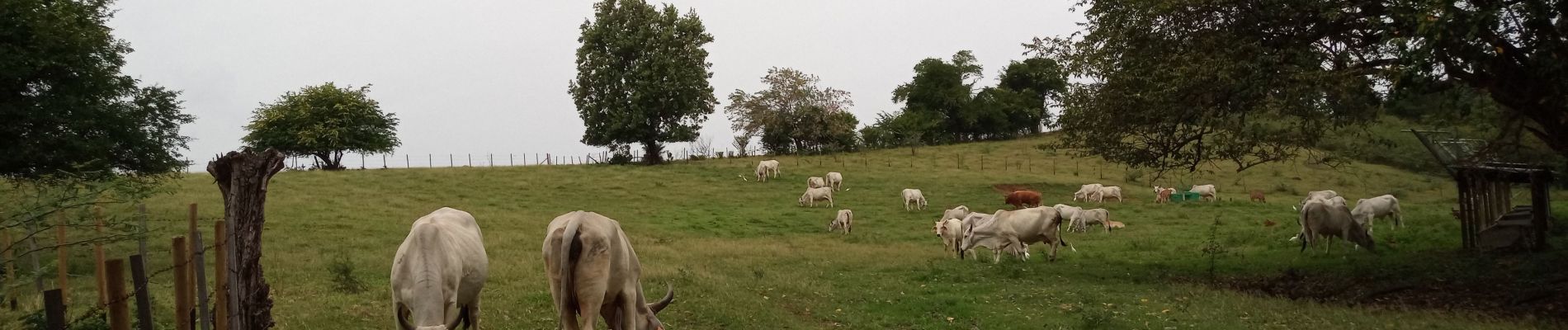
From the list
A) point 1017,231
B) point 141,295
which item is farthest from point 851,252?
point 141,295

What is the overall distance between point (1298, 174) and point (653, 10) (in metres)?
34.5

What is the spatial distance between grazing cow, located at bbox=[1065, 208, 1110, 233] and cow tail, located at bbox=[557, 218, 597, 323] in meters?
23.1

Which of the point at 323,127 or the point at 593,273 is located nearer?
the point at 593,273

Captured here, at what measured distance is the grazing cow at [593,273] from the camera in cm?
809

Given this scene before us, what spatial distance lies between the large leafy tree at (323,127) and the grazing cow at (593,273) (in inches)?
1900

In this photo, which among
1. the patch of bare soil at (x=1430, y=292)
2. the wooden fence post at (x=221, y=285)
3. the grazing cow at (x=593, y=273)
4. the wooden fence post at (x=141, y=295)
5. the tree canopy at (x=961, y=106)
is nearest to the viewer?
the wooden fence post at (x=141, y=295)

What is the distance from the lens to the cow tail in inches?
314

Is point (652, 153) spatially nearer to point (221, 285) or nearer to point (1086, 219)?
point (1086, 219)

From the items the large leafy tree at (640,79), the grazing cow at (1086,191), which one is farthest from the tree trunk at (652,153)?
the grazing cow at (1086,191)

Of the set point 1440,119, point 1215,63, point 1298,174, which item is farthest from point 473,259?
point 1298,174

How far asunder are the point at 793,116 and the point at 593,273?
193 feet

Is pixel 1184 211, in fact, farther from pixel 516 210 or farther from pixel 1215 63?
pixel 516 210

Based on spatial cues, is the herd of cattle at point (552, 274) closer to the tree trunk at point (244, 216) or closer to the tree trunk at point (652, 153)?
the tree trunk at point (244, 216)

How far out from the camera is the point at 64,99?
17.7 meters
